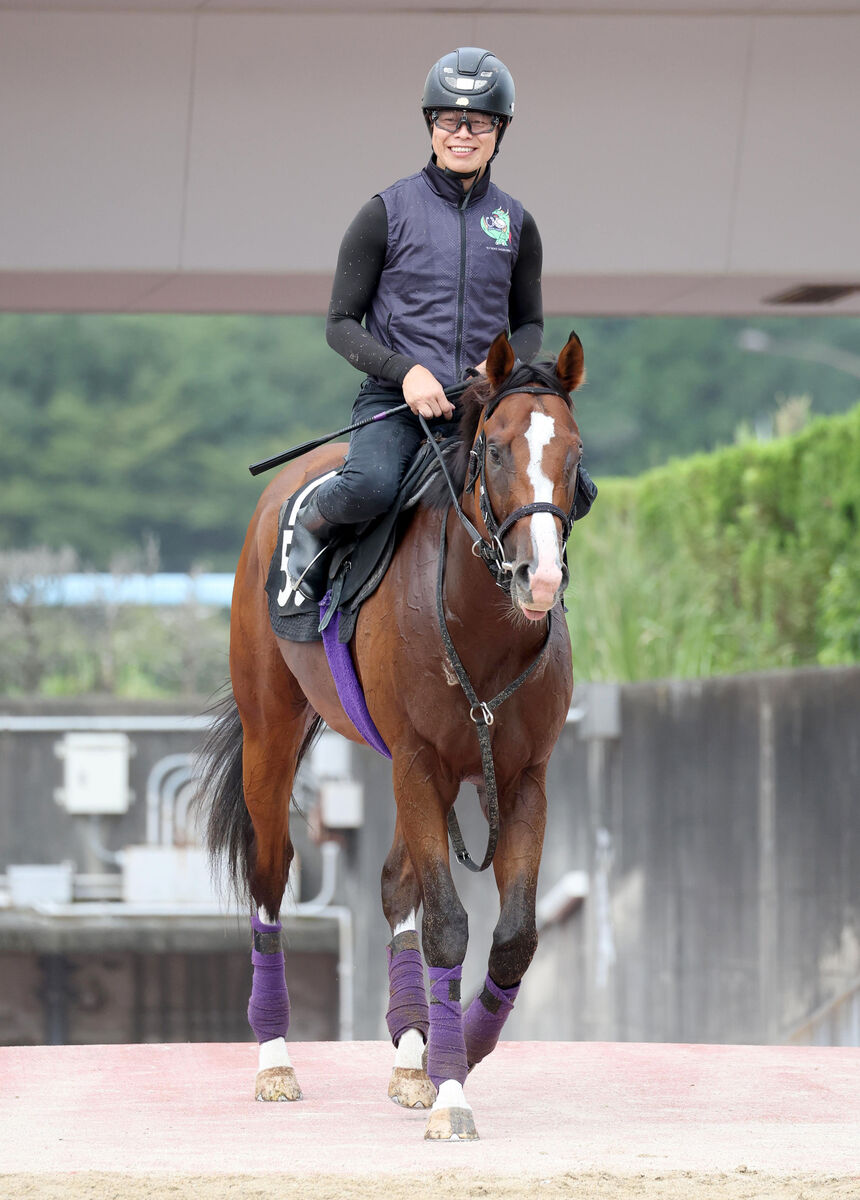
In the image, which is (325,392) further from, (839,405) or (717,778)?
(717,778)

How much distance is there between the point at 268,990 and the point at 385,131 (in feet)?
15.8

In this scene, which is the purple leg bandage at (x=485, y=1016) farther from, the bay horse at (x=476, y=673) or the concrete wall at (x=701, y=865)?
the concrete wall at (x=701, y=865)

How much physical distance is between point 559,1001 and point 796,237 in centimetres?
527

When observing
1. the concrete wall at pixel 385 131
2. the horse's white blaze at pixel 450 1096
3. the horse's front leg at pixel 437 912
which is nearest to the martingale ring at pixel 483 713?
the horse's front leg at pixel 437 912

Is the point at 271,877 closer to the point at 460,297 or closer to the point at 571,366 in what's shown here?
the point at 460,297

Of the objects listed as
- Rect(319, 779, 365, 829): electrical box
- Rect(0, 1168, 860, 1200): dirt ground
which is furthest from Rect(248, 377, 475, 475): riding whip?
Rect(319, 779, 365, 829): electrical box

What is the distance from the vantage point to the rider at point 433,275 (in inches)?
228

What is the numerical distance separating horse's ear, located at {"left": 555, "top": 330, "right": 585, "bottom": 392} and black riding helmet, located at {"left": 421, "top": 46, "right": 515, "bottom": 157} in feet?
3.12

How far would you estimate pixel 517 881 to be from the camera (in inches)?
213

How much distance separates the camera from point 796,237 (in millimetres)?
9945

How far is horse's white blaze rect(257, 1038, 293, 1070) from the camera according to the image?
6.45m

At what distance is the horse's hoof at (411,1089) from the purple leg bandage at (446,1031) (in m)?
0.60

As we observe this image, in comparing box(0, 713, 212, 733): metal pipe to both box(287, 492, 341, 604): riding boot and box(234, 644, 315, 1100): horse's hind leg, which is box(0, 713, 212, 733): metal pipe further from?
box(287, 492, 341, 604): riding boot

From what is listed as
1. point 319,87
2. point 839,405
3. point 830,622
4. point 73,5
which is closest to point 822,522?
point 830,622
